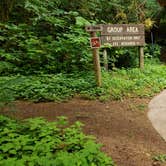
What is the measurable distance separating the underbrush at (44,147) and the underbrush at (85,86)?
85.0 inches

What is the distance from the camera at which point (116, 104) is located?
688 centimetres

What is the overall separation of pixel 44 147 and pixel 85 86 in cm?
405

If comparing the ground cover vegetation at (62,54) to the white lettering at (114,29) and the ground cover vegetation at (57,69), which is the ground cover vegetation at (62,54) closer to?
the ground cover vegetation at (57,69)

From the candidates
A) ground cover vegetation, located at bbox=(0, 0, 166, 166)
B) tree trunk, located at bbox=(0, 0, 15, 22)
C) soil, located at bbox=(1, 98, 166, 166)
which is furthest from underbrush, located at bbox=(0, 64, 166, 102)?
tree trunk, located at bbox=(0, 0, 15, 22)

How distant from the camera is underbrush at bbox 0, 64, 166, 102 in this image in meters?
7.05

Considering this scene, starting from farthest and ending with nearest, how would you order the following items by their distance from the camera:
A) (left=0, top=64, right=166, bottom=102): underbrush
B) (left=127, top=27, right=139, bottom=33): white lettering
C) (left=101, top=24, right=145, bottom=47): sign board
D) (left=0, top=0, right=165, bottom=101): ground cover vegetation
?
(left=127, top=27, right=139, bottom=33): white lettering, (left=101, top=24, right=145, bottom=47): sign board, (left=0, top=0, right=165, bottom=101): ground cover vegetation, (left=0, top=64, right=166, bottom=102): underbrush

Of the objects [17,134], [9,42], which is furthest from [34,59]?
[17,134]

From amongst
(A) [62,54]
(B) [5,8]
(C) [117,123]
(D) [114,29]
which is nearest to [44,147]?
(C) [117,123]

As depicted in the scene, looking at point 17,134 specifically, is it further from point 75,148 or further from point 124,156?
point 124,156

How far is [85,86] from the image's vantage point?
7.68m

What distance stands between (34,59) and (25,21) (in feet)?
6.61

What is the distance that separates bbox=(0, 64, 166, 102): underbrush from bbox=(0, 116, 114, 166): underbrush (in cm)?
216

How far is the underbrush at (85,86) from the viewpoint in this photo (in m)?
7.05

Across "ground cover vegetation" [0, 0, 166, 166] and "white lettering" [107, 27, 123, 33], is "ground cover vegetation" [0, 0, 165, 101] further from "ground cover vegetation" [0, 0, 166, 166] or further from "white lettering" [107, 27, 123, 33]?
"white lettering" [107, 27, 123, 33]
